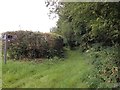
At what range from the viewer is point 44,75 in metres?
9.53

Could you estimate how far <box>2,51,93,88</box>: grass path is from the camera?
8.48m

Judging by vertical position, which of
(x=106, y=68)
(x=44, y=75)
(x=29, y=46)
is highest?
(x=29, y=46)

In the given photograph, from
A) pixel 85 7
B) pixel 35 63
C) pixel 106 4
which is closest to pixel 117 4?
pixel 106 4

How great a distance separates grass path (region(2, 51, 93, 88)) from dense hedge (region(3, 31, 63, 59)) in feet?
6.08

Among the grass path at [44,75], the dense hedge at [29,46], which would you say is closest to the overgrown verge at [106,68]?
the grass path at [44,75]

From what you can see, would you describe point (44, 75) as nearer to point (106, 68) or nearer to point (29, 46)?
point (106, 68)

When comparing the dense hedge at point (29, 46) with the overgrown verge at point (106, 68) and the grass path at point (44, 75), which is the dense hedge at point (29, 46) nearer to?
the grass path at point (44, 75)

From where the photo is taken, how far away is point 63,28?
16.7 meters

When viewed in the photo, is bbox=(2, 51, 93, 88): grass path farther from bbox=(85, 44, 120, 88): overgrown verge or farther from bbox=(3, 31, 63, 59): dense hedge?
bbox=(3, 31, 63, 59): dense hedge

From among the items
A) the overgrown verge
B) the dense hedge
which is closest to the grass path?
the overgrown verge

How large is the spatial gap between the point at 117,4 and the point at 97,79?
91.3 inches

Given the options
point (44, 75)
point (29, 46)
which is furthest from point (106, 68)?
point (29, 46)

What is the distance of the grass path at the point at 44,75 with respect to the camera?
8477mm

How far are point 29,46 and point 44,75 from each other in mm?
3931
